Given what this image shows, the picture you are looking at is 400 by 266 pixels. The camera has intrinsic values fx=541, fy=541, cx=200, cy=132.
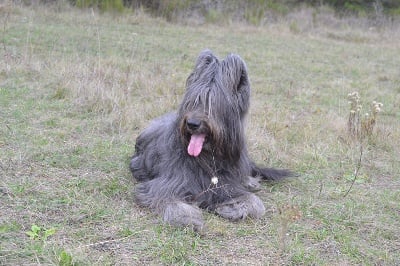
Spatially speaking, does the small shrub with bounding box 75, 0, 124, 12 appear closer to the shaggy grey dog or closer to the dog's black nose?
the shaggy grey dog

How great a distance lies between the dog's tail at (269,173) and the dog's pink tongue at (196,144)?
1.14 meters

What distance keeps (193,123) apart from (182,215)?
2.24 feet

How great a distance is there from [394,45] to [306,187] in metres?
13.3

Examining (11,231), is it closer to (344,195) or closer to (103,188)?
(103,188)

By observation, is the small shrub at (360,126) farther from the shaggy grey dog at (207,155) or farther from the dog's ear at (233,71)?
the dog's ear at (233,71)

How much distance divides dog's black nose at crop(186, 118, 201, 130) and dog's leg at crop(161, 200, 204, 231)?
592 millimetres

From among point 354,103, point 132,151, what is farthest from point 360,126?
point 132,151

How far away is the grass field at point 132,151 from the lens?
367 cm

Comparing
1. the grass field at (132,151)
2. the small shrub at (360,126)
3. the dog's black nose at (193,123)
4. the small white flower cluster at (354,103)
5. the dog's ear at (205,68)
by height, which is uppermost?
the dog's ear at (205,68)

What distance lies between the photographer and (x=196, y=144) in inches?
161

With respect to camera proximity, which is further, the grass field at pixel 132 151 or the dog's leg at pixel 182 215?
the dog's leg at pixel 182 215

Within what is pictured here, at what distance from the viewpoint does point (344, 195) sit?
4926mm

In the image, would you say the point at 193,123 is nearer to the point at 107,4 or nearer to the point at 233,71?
the point at 233,71

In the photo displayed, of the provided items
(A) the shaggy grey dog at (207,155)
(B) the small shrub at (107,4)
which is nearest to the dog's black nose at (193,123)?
(A) the shaggy grey dog at (207,155)
